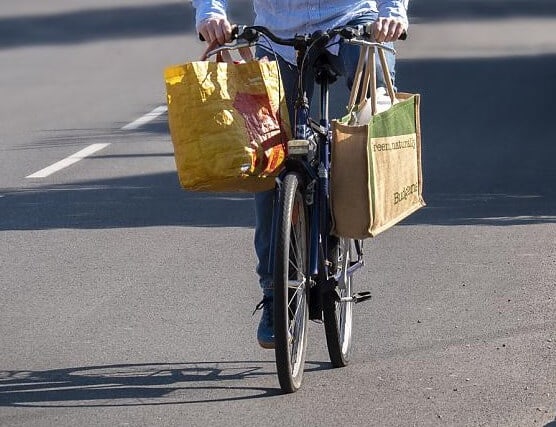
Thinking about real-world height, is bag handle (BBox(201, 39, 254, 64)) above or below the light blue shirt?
below

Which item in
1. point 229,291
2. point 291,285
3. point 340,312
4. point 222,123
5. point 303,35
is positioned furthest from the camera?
point 229,291

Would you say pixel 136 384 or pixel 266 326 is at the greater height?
pixel 266 326

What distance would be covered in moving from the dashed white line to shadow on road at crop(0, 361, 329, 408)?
6.05m

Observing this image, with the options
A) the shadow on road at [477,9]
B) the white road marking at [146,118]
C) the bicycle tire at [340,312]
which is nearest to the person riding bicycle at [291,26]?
the bicycle tire at [340,312]

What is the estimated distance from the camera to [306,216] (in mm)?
5922

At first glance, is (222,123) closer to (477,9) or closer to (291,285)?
(291,285)

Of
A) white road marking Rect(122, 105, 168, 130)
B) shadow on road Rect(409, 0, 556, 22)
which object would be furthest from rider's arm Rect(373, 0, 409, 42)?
shadow on road Rect(409, 0, 556, 22)

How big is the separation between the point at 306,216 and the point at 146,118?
34.5 ft

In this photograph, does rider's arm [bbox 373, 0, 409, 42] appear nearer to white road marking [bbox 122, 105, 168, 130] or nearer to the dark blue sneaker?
the dark blue sneaker

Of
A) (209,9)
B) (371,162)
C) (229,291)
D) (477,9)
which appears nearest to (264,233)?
(371,162)

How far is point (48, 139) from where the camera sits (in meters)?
14.5

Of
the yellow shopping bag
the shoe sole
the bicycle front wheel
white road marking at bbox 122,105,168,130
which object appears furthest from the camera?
white road marking at bbox 122,105,168,130

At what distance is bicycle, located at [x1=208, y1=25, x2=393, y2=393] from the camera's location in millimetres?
5766

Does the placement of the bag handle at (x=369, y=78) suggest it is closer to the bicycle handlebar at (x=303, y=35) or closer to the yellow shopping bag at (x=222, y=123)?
the bicycle handlebar at (x=303, y=35)
